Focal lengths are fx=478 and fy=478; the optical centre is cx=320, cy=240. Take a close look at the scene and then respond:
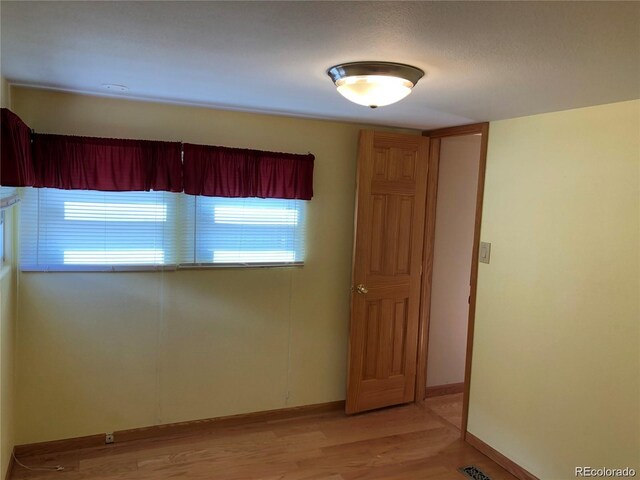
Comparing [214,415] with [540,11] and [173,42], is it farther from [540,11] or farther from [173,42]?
[540,11]

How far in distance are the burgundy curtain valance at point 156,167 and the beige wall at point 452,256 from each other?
4.07 ft

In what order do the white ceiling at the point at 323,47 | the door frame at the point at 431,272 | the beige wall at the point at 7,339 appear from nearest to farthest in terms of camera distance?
1. the white ceiling at the point at 323,47
2. the beige wall at the point at 7,339
3. the door frame at the point at 431,272

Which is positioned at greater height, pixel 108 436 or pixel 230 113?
pixel 230 113

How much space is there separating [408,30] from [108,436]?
9.68 feet

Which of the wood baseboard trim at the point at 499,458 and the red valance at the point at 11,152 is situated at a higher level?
the red valance at the point at 11,152

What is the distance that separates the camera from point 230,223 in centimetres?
322

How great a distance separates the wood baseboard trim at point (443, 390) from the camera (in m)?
4.06

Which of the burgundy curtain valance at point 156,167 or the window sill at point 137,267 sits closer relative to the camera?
the burgundy curtain valance at point 156,167

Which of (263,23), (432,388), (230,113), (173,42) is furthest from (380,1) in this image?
(432,388)

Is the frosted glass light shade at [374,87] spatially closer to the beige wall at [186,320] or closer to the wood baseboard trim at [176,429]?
the beige wall at [186,320]

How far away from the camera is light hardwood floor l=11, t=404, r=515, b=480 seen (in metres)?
2.80

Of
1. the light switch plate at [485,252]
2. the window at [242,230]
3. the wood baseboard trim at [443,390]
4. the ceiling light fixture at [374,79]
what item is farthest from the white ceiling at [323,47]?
the wood baseboard trim at [443,390]

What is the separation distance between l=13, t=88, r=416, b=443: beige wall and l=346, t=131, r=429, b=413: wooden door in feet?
0.51

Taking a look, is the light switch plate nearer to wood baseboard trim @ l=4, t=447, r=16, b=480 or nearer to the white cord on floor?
the white cord on floor
